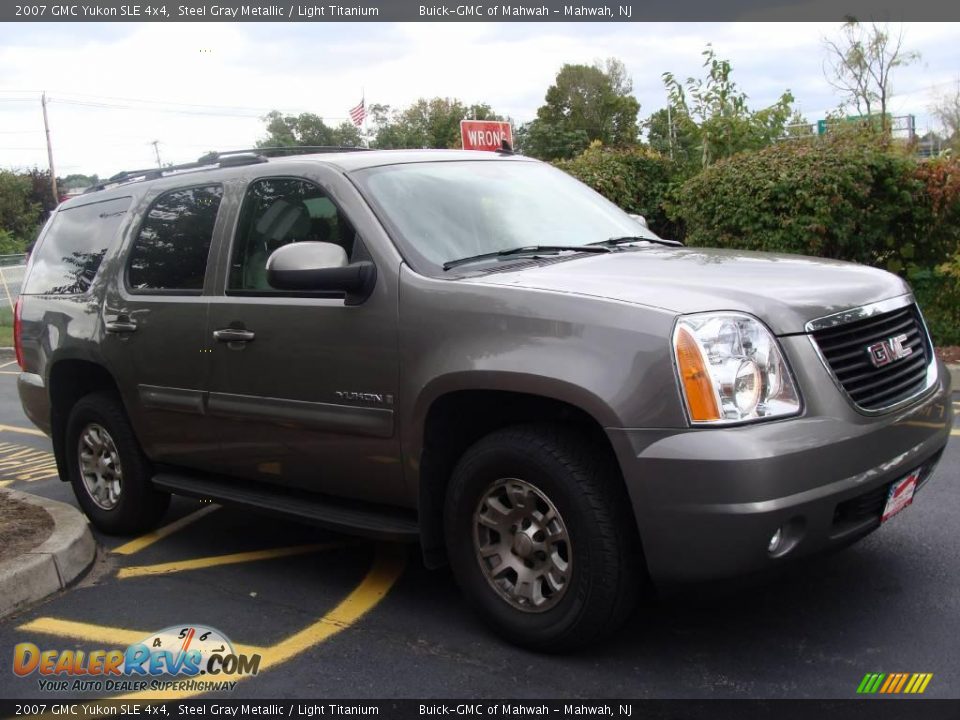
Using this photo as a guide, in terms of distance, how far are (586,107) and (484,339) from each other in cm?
5944

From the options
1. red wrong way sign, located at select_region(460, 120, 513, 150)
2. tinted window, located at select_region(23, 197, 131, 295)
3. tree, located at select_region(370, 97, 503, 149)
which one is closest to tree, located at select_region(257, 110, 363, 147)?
tree, located at select_region(370, 97, 503, 149)

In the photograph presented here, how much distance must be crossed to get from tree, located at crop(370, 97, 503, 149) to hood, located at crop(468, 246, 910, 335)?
136 ft

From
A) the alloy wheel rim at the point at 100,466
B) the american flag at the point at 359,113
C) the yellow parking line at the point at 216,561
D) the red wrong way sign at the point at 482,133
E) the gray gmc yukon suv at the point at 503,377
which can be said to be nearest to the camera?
the gray gmc yukon suv at the point at 503,377

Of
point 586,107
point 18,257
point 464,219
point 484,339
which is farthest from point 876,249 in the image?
point 586,107

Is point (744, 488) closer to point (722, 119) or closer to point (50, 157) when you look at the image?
point (722, 119)

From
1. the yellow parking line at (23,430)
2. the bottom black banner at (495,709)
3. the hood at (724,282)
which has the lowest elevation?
the yellow parking line at (23,430)

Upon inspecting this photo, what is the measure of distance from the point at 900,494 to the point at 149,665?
9.59 ft

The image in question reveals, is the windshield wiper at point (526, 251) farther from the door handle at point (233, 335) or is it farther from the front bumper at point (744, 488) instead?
the front bumper at point (744, 488)

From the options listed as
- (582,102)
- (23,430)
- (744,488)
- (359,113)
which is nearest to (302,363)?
(744,488)

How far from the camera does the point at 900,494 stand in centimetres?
355

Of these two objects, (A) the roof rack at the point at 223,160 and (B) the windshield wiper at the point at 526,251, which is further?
(A) the roof rack at the point at 223,160

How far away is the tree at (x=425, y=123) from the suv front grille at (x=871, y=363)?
4186 cm

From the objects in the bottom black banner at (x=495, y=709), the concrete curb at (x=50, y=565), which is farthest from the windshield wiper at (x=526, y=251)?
the concrete curb at (x=50, y=565)

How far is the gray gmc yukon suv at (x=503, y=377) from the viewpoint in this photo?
3.16 m
